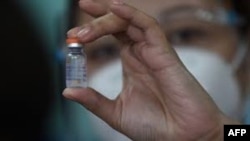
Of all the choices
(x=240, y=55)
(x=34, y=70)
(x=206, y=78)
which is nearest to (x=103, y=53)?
(x=34, y=70)

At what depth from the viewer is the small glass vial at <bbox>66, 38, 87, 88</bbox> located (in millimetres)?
967

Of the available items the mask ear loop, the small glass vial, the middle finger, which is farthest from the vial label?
the mask ear loop

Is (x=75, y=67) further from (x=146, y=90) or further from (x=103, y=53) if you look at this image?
(x=103, y=53)

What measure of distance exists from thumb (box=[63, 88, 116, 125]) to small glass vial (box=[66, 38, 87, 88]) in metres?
0.03

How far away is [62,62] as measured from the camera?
4.88 feet

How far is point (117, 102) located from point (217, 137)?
269mm

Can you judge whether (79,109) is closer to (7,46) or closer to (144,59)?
(7,46)

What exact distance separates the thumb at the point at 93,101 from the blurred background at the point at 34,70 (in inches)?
17.8

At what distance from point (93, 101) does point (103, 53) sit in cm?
51

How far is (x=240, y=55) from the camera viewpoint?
152cm

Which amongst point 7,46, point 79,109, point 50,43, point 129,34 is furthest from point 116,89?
point 129,34

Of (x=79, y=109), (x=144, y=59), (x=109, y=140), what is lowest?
(x=109, y=140)

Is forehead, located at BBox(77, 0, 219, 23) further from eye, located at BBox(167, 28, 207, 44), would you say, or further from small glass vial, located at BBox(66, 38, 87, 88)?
small glass vial, located at BBox(66, 38, 87, 88)

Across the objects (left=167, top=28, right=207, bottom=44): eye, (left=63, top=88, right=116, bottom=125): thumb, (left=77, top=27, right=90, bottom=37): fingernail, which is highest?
(left=167, top=28, right=207, bottom=44): eye
